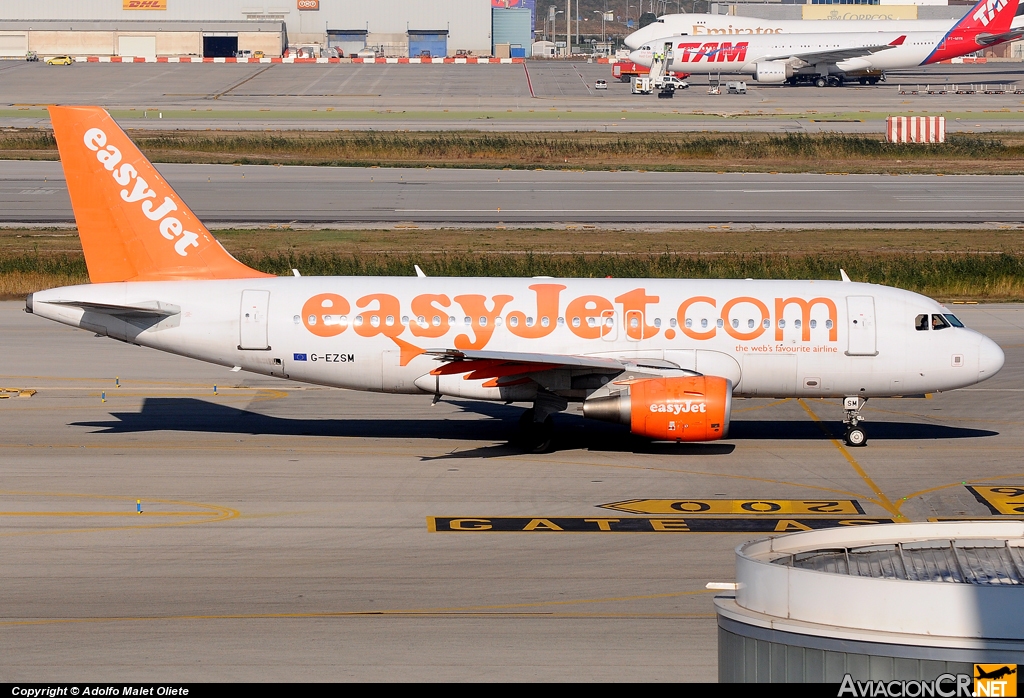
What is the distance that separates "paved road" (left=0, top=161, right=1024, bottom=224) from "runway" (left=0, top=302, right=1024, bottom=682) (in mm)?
29848

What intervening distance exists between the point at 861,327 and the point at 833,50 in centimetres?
11486

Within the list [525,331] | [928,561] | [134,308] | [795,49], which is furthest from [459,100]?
[928,561]

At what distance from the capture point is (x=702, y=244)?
58781 millimetres

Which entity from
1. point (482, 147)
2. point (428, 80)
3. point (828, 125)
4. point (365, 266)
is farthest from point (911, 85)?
point (365, 266)

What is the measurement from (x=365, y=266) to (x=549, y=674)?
36.5m

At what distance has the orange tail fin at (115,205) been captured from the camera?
30302 millimetres

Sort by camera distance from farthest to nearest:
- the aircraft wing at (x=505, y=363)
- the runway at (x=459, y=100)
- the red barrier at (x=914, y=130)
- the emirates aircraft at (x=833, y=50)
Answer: the emirates aircraft at (x=833, y=50) → the runway at (x=459, y=100) → the red barrier at (x=914, y=130) → the aircraft wing at (x=505, y=363)

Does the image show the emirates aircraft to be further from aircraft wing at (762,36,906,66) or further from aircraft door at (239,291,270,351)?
aircraft door at (239,291,270,351)

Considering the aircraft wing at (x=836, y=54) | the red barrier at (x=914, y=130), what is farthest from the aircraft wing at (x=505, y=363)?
the aircraft wing at (x=836, y=54)

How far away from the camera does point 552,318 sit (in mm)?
30266

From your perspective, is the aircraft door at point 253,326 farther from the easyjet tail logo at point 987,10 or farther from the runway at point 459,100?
the easyjet tail logo at point 987,10

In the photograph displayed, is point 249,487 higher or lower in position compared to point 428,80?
lower

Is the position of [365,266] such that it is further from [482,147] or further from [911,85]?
[911,85]

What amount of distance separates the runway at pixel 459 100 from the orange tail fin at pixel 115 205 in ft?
249
